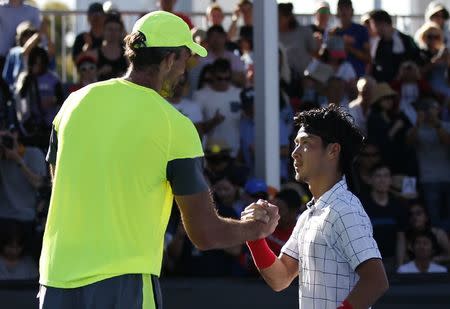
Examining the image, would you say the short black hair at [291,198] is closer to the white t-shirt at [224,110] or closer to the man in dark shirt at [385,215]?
the man in dark shirt at [385,215]

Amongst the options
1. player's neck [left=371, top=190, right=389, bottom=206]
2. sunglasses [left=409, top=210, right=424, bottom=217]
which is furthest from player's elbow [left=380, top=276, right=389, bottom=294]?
player's neck [left=371, top=190, right=389, bottom=206]

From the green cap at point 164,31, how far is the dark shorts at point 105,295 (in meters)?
0.84

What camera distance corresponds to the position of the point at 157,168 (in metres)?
4.04

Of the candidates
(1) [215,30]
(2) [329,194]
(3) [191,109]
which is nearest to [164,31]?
(2) [329,194]

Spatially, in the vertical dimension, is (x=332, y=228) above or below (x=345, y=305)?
above

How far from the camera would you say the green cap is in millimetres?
4176

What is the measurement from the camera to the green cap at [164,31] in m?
4.18

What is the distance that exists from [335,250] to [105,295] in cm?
87

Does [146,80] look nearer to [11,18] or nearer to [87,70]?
[87,70]

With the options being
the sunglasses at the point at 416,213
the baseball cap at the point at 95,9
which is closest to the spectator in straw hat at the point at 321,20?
the baseball cap at the point at 95,9

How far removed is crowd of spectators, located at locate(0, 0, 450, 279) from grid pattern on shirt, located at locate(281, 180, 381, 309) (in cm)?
386

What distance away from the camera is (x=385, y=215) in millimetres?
9656

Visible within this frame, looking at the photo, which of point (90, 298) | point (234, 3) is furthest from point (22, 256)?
point (234, 3)

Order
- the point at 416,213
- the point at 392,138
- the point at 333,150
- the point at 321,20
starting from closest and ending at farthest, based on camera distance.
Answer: the point at 333,150, the point at 416,213, the point at 392,138, the point at 321,20
